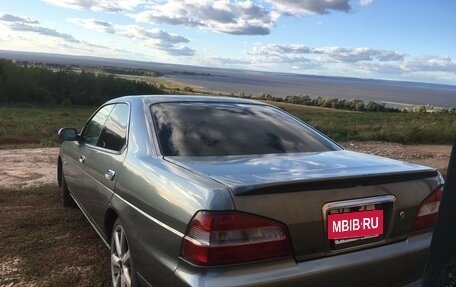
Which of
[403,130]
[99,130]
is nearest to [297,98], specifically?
[403,130]

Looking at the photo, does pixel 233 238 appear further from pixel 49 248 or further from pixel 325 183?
pixel 49 248

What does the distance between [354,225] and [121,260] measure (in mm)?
1623

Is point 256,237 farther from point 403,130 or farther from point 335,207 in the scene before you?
point 403,130

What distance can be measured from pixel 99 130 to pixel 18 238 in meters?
1.35

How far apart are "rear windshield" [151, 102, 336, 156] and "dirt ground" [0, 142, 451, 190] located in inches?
174

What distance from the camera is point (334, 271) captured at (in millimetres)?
2361

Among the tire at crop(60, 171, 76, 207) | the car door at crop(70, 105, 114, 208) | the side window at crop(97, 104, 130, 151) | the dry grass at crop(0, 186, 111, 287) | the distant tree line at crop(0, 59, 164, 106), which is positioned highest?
the side window at crop(97, 104, 130, 151)

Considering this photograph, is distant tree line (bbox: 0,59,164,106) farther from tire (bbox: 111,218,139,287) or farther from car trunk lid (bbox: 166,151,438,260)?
car trunk lid (bbox: 166,151,438,260)

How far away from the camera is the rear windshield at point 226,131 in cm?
325

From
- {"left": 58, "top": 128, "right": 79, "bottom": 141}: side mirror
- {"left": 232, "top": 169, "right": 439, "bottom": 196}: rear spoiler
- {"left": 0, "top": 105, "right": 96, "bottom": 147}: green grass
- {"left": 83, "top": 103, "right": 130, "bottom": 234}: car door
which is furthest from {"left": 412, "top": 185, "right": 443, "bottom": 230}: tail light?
{"left": 0, "top": 105, "right": 96, "bottom": 147}: green grass

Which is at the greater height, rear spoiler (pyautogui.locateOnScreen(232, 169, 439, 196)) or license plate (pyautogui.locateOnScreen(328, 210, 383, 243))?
rear spoiler (pyautogui.locateOnScreen(232, 169, 439, 196))

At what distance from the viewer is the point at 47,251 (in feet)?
14.3

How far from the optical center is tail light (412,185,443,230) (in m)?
2.75

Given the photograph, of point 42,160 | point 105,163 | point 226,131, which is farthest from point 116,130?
point 42,160
